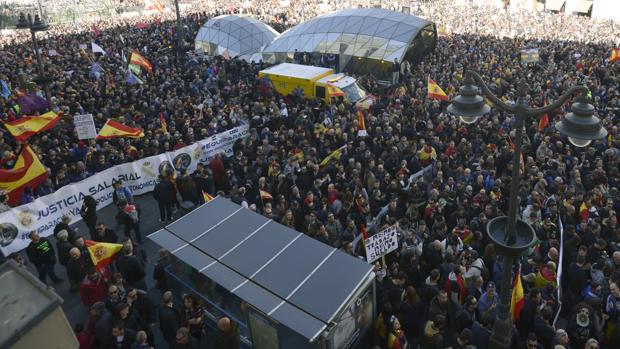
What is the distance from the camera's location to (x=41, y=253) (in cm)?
938

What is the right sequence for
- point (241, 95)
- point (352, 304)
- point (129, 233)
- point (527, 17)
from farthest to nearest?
point (527, 17), point (241, 95), point (129, 233), point (352, 304)

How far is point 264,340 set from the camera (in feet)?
24.5

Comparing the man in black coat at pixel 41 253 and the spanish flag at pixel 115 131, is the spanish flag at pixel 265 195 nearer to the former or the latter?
the man in black coat at pixel 41 253

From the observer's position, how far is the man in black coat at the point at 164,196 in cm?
1190

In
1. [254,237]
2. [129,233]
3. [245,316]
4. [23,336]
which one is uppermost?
[23,336]

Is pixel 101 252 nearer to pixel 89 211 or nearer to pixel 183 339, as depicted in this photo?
pixel 183 339

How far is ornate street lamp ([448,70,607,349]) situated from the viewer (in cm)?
530

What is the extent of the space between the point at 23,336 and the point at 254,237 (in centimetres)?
526

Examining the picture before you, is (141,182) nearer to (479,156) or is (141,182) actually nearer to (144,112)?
(144,112)

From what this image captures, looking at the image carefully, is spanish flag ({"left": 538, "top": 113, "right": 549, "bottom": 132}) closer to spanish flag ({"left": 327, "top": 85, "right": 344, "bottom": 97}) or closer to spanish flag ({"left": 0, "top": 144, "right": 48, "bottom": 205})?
spanish flag ({"left": 327, "top": 85, "right": 344, "bottom": 97})

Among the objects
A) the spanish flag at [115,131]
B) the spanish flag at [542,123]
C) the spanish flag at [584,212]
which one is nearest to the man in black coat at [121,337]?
the spanish flag at [115,131]

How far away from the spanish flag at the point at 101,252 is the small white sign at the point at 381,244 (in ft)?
15.0

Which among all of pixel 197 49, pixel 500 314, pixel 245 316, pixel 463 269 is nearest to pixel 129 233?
pixel 245 316

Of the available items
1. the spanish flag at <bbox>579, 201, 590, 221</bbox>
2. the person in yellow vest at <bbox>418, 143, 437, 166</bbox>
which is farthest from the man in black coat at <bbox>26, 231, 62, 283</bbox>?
the spanish flag at <bbox>579, 201, 590, 221</bbox>
